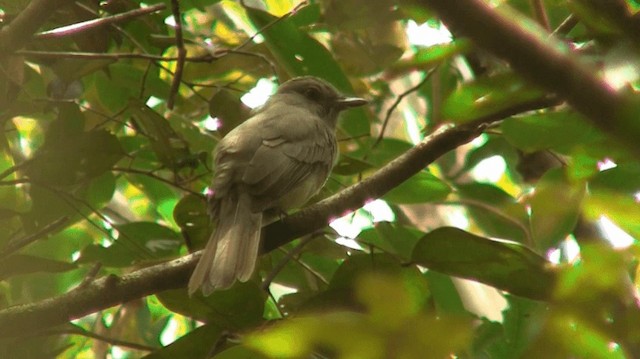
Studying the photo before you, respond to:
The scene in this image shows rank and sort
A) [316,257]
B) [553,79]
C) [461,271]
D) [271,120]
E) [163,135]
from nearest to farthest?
[553,79] → [461,271] → [163,135] → [316,257] → [271,120]

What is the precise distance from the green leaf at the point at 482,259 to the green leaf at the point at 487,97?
4.59 feet

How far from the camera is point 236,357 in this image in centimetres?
151

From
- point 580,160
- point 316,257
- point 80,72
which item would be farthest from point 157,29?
point 580,160

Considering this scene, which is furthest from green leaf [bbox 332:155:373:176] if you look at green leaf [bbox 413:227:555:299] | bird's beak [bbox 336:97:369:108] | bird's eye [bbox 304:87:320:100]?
bird's eye [bbox 304:87:320:100]

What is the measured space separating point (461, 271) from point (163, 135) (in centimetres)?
138

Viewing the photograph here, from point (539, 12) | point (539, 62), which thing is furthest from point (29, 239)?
point (539, 62)

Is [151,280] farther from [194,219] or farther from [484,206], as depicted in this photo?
[484,206]

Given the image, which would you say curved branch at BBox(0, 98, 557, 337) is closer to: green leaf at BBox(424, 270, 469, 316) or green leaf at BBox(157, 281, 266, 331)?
green leaf at BBox(157, 281, 266, 331)

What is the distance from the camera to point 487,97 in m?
0.86

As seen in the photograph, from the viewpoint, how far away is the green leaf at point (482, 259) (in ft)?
7.64

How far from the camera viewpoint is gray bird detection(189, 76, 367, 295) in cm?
297

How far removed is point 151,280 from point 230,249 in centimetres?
47

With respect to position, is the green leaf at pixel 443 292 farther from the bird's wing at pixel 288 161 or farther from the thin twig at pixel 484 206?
the bird's wing at pixel 288 161

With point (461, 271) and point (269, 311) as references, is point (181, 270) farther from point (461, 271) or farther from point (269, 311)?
point (461, 271)
